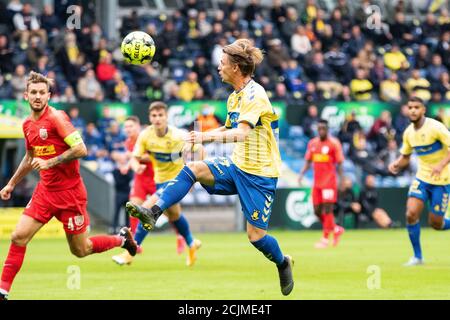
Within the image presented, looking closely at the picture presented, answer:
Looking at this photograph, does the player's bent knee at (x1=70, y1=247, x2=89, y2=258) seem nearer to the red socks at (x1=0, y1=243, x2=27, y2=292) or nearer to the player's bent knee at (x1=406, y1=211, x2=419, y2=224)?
the red socks at (x1=0, y1=243, x2=27, y2=292)

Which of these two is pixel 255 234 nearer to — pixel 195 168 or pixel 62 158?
pixel 195 168

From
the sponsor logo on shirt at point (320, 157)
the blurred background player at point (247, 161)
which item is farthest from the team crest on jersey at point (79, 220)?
the sponsor logo on shirt at point (320, 157)

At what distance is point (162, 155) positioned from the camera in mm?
16703

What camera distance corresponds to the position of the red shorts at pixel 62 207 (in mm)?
11430

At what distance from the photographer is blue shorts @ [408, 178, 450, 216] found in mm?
16031

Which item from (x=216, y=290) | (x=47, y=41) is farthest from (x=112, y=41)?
(x=216, y=290)

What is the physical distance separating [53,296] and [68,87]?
14.9 m

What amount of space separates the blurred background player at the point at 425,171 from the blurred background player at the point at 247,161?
207 inches

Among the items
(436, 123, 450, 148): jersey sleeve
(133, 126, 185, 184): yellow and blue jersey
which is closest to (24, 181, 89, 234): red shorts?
(133, 126, 185, 184): yellow and blue jersey

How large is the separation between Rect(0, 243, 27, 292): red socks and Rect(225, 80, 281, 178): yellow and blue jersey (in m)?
2.51

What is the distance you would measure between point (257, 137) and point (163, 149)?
18.7 ft
